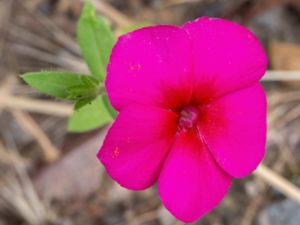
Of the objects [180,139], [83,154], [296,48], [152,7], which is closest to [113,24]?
[152,7]

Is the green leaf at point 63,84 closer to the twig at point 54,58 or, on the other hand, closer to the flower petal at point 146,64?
the flower petal at point 146,64

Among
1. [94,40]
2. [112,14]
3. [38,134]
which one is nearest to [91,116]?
[94,40]

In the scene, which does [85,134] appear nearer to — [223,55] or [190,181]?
[190,181]

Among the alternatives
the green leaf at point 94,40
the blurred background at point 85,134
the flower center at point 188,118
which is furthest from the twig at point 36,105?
the flower center at point 188,118

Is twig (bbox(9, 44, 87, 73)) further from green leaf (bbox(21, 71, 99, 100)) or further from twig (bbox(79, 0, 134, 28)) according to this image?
green leaf (bbox(21, 71, 99, 100))

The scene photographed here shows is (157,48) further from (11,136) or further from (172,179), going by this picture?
(11,136)
